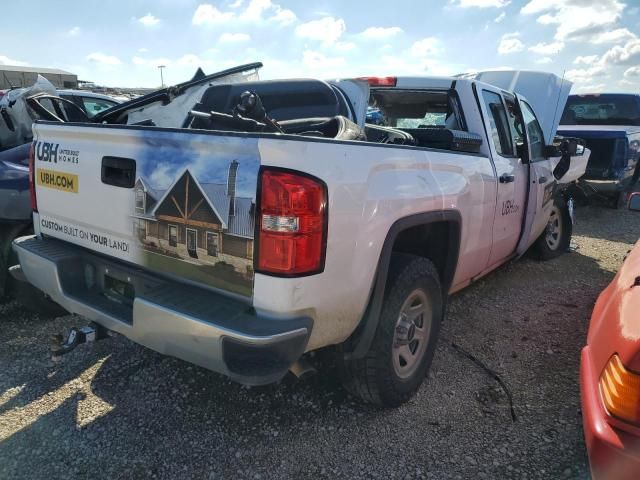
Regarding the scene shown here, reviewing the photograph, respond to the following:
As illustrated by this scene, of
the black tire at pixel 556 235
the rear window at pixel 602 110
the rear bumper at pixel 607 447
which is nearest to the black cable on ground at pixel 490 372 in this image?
the rear bumper at pixel 607 447

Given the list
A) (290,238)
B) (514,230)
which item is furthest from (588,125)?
(290,238)

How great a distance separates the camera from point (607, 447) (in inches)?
64.5

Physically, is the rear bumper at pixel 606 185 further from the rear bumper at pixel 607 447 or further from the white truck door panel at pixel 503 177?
the rear bumper at pixel 607 447

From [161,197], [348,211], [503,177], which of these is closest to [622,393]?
[348,211]

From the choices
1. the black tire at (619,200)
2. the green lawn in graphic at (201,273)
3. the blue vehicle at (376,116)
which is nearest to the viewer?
the green lawn in graphic at (201,273)

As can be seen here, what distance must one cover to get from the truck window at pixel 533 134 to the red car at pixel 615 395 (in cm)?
256

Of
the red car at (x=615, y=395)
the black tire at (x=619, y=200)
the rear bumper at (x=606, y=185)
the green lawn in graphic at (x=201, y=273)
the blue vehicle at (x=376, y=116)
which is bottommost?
the black tire at (x=619, y=200)

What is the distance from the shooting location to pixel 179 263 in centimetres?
222

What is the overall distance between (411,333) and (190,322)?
131 cm

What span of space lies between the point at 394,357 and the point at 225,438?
1.00m

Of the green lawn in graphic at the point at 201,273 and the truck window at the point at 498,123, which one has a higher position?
the truck window at the point at 498,123

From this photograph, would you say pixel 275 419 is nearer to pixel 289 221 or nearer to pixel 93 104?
pixel 289 221

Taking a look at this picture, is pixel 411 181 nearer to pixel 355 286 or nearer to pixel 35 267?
pixel 355 286

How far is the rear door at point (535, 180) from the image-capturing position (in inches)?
167
